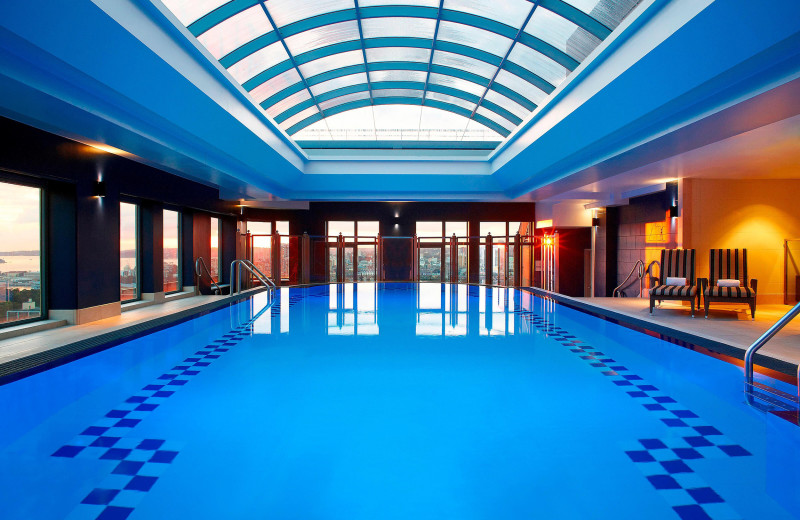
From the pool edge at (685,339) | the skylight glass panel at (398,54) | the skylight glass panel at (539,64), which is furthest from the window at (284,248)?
the pool edge at (685,339)

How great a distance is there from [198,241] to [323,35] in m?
6.03

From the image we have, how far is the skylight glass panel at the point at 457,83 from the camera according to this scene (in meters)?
11.7

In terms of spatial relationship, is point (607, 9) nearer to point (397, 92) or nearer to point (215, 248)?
point (397, 92)

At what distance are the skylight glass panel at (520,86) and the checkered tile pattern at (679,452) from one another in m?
7.58

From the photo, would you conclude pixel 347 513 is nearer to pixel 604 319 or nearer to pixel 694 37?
pixel 694 37

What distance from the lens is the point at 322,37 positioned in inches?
370

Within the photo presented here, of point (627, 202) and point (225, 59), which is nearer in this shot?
point (225, 59)

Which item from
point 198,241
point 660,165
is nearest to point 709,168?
point 660,165

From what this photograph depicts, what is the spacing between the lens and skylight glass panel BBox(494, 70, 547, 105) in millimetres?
10188

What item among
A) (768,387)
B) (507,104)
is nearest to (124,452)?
(768,387)

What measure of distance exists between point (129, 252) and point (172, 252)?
1704mm

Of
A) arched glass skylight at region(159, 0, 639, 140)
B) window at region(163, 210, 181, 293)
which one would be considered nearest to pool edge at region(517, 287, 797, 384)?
arched glass skylight at region(159, 0, 639, 140)

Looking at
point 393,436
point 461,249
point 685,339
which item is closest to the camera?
point 393,436

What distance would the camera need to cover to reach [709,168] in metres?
8.59
